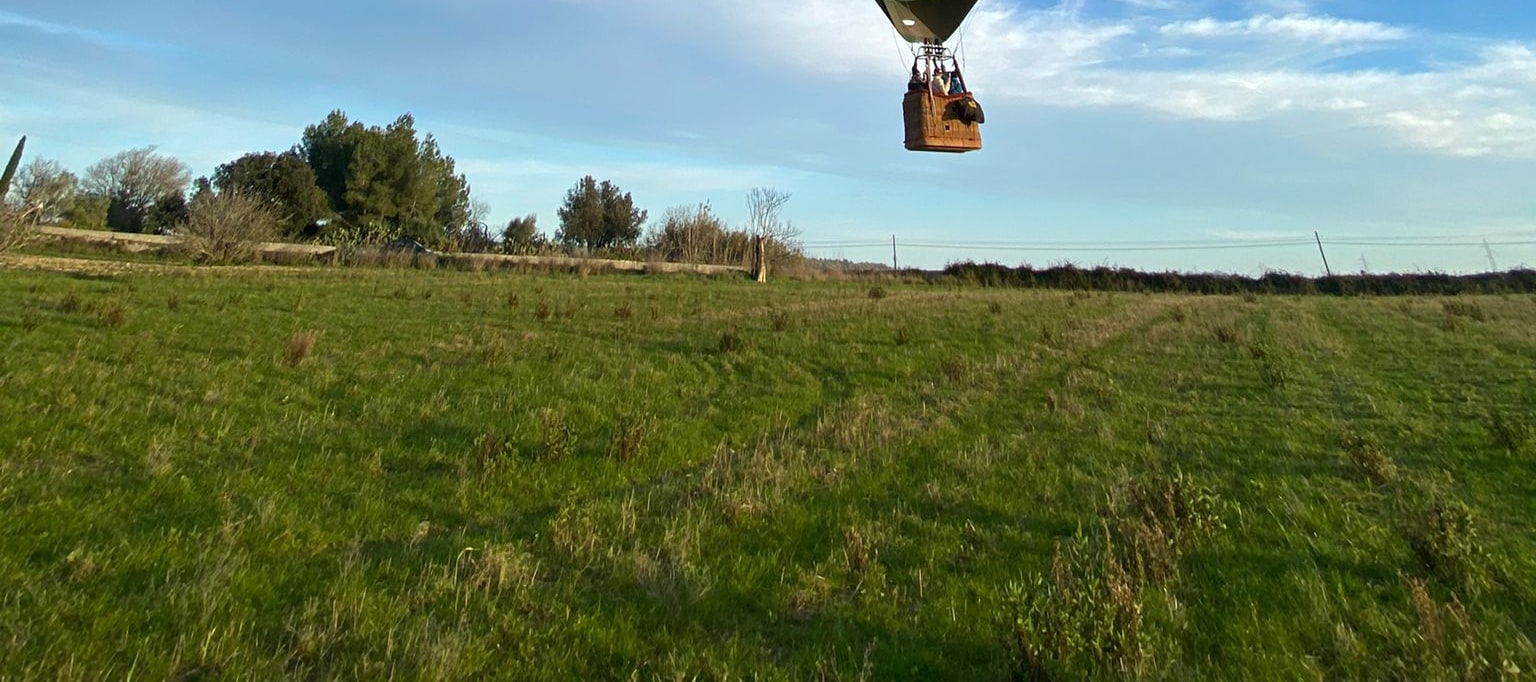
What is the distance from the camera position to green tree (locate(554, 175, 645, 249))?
210ft

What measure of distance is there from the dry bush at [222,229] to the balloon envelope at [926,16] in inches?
1063

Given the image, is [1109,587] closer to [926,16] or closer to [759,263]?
[926,16]

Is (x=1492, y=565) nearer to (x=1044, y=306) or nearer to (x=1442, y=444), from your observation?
(x=1442, y=444)

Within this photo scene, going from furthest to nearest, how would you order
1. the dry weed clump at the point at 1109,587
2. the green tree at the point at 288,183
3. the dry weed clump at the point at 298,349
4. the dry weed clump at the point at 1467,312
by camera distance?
1. the green tree at the point at 288,183
2. the dry weed clump at the point at 1467,312
3. the dry weed clump at the point at 298,349
4. the dry weed clump at the point at 1109,587

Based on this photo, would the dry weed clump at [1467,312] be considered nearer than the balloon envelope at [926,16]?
No

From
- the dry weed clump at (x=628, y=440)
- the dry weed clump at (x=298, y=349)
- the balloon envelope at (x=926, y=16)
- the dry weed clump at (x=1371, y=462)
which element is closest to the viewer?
the dry weed clump at (x=1371, y=462)

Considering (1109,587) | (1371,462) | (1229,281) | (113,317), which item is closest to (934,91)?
(1371,462)

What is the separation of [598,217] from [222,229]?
119 feet

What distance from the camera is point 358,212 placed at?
179 feet

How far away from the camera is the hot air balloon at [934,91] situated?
11766mm

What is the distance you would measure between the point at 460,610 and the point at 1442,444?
27.0 ft

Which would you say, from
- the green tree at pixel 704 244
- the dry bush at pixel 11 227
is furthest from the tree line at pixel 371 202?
the dry bush at pixel 11 227

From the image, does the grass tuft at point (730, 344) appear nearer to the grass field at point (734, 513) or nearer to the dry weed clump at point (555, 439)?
the grass field at point (734, 513)

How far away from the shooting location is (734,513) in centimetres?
525
